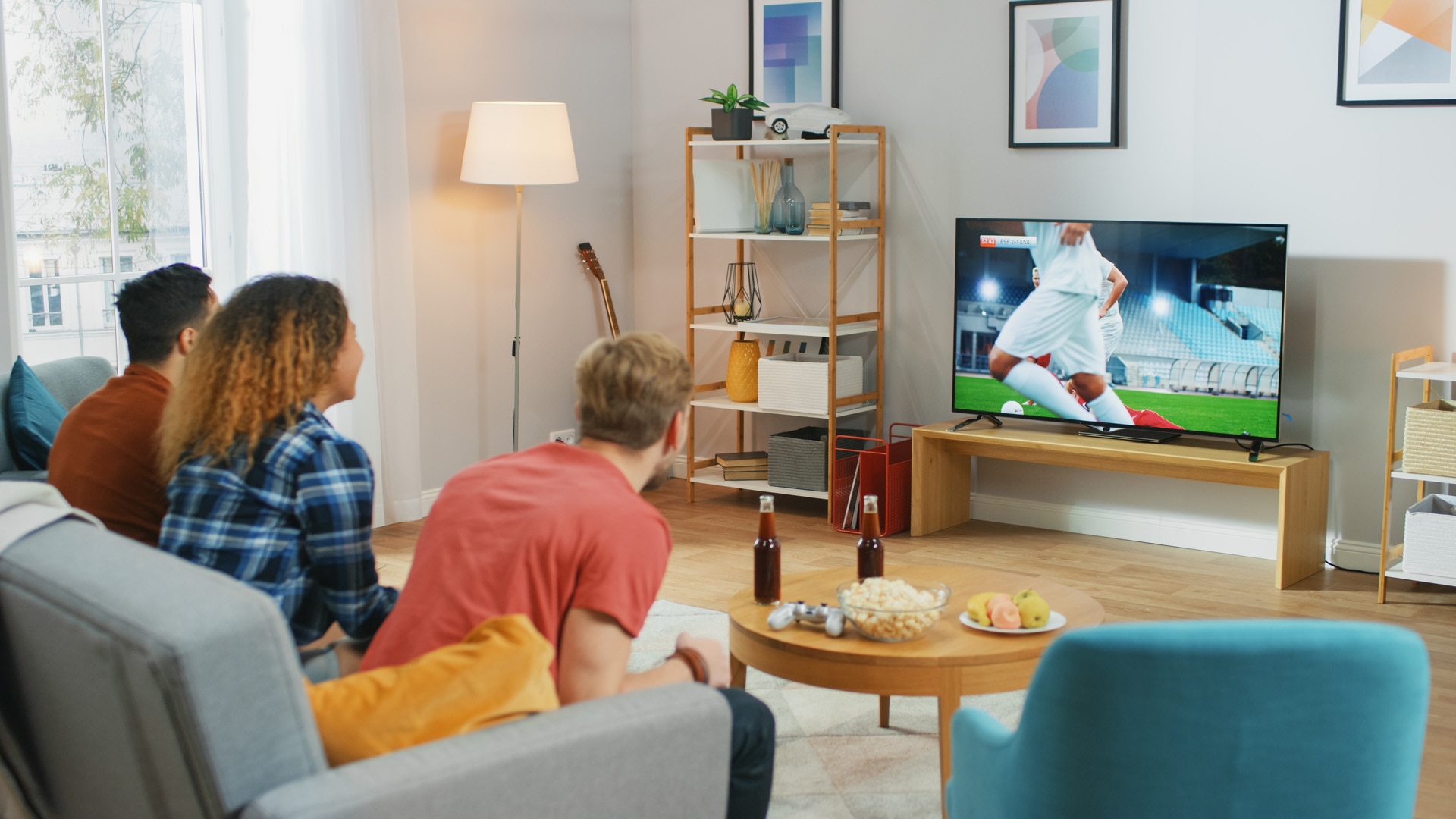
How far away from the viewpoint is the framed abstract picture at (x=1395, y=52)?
4.09m

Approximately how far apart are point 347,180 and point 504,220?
867mm

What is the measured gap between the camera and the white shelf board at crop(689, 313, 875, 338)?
17.2 ft

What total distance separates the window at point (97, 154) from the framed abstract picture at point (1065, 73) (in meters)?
2.99

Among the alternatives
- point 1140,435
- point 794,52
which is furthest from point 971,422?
point 794,52

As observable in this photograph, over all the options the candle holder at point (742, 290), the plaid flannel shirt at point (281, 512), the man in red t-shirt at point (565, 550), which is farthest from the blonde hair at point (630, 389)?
the candle holder at point (742, 290)

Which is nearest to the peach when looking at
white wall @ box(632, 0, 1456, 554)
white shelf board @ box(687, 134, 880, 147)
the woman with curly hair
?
the woman with curly hair

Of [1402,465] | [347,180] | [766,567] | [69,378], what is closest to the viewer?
[766,567]

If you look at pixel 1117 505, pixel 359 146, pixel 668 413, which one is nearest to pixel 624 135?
pixel 359 146

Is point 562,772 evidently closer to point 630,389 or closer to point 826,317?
point 630,389

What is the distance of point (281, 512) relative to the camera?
1.92m

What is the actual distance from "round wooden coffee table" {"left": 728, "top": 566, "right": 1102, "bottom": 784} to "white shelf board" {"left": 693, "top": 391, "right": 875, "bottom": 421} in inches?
102

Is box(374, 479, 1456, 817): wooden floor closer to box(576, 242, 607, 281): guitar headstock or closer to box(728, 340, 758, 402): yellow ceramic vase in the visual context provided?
box(728, 340, 758, 402): yellow ceramic vase

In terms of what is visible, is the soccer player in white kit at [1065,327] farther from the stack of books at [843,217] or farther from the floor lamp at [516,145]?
the floor lamp at [516,145]

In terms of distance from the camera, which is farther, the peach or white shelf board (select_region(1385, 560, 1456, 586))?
white shelf board (select_region(1385, 560, 1456, 586))
